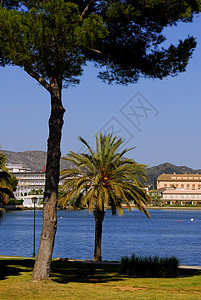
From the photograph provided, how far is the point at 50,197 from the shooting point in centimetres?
1473

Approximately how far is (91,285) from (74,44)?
7.33 m

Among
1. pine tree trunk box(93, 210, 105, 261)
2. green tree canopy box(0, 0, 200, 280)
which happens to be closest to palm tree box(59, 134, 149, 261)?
pine tree trunk box(93, 210, 105, 261)

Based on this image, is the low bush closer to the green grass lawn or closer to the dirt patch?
the green grass lawn

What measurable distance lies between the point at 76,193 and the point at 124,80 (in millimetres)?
9604

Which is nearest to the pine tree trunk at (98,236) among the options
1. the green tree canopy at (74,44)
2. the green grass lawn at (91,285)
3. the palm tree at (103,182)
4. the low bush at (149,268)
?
the palm tree at (103,182)

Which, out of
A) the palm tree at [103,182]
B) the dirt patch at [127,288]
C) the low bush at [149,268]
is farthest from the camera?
the palm tree at [103,182]

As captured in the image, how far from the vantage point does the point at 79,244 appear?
179ft

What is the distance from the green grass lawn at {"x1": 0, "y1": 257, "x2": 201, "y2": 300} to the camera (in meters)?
12.0

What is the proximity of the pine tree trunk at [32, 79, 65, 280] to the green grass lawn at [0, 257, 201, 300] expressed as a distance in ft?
1.94

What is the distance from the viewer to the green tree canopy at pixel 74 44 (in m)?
13.7

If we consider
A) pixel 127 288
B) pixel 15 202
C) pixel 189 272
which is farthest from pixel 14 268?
pixel 15 202

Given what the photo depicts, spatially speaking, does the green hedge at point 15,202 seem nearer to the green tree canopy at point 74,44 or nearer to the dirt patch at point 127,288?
the green tree canopy at point 74,44

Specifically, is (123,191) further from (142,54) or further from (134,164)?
(142,54)

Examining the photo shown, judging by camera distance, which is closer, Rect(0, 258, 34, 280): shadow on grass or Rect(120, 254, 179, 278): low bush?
Rect(0, 258, 34, 280): shadow on grass
